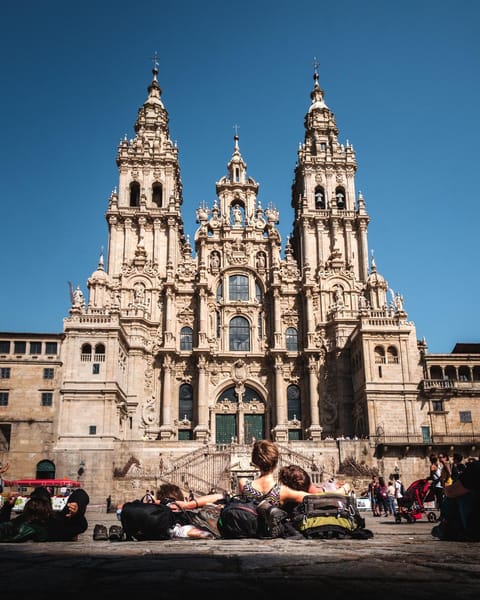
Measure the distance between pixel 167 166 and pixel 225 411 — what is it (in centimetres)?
2319

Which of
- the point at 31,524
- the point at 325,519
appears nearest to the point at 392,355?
the point at 325,519

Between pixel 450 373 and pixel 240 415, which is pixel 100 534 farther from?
pixel 450 373

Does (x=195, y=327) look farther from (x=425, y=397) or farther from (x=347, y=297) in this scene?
(x=425, y=397)

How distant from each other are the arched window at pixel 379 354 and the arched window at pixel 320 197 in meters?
16.7

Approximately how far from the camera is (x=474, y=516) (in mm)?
9500

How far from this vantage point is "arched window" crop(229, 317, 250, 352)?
2098 inches

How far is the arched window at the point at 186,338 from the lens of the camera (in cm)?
5266

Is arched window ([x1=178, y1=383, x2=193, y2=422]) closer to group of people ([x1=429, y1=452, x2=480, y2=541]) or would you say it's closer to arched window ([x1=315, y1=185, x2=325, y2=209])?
arched window ([x1=315, y1=185, x2=325, y2=209])

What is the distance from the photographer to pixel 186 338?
53.0 m

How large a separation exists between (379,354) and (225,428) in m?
13.9

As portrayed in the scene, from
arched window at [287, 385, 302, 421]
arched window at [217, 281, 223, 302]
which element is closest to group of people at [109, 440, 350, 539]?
arched window at [287, 385, 302, 421]

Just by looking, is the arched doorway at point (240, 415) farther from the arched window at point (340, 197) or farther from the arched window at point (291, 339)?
the arched window at point (340, 197)

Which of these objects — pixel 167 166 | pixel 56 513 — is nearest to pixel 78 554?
pixel 56 513

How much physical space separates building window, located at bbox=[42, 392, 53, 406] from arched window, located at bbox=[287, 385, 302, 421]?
1920 cm
